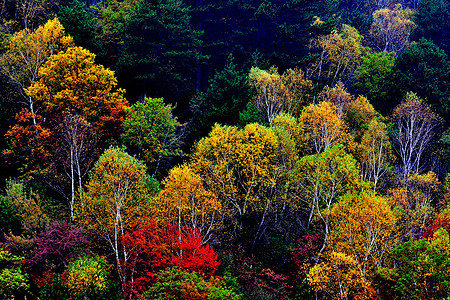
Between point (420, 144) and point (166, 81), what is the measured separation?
27977mm

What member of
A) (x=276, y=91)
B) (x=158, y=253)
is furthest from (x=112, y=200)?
(x=276, y=91)

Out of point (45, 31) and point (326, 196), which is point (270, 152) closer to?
point (326, 196)

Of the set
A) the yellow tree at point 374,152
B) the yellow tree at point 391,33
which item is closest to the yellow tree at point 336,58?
the yellow tree at point 374,152

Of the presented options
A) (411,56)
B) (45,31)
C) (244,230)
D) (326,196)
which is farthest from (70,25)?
(411,56)

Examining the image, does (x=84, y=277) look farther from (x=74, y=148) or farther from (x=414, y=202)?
(x=414, y=202)

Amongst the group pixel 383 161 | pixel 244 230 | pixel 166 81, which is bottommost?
pixel 244 230

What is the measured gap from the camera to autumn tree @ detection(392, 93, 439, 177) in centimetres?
4375

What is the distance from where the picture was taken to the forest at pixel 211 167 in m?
30.2

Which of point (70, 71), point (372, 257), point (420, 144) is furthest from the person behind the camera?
point (420, 144)

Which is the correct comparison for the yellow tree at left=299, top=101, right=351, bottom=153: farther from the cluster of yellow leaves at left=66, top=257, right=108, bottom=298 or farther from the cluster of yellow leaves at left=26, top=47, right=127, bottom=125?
the cluster of yellow leaves at left=66, top=257, right=108, bottom=298

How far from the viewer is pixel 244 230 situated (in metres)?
36.2

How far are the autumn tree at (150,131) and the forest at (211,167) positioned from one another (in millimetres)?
185

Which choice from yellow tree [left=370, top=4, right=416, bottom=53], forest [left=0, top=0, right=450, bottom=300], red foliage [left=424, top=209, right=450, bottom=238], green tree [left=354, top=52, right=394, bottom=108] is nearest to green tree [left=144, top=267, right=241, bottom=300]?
forest [left=0, top=0, right=450, bottom=300]

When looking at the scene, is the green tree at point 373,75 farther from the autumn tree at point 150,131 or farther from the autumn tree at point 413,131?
the autumn tree at point 150,131
